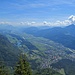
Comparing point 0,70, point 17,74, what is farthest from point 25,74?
point 0,70

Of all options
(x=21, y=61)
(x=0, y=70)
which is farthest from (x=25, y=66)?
(x=0, y=70)

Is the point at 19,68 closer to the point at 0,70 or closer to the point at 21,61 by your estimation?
the point at 21,61

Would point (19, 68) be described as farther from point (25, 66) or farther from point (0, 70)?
point (0, 70)

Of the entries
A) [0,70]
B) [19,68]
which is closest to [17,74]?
[19,68]

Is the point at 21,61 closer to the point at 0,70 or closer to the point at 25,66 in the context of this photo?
the point at 25,66

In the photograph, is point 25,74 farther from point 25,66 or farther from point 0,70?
point 0,70
